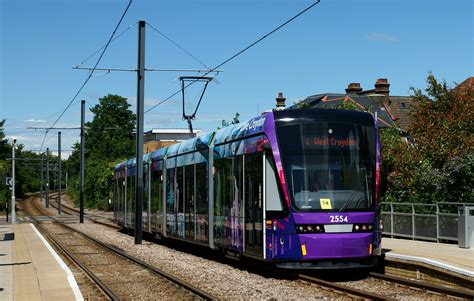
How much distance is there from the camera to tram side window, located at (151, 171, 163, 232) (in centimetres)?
2377

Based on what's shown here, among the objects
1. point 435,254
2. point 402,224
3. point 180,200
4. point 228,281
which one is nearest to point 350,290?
point 228,281

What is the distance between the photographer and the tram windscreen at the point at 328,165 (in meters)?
13.4

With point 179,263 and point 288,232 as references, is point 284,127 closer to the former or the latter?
point 288,232

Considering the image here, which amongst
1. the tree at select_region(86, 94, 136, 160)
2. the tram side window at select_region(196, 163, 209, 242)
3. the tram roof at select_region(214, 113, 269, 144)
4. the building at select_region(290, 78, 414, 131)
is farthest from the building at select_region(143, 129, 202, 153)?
the tram roof at select_region(214, 113, 269, 144)

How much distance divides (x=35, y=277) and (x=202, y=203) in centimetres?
470

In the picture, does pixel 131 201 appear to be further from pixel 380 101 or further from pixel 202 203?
pixel 380 101

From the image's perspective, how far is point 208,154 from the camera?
17.9 meters

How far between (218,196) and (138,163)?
30.8 feet

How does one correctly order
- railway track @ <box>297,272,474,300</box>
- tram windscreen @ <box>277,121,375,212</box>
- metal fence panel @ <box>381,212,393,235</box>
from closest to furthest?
1. railway track @ <box>297,272,474,300</box>
2. tram windscreen @ <box>277,121,375,212</box>
3. metal fence panel @ <box>381,212,393,235</box>

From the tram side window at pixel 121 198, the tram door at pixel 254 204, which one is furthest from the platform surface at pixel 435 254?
the tram side window at pixel 121 198

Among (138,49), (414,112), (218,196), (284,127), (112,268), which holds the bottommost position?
(112,268)

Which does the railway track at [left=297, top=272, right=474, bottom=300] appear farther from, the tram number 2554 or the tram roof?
Answer: the tram roof

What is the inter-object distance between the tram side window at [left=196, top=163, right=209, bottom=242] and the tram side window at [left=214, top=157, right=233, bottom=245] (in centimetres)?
86

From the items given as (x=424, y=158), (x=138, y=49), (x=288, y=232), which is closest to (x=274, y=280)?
(x=288, y=232)
